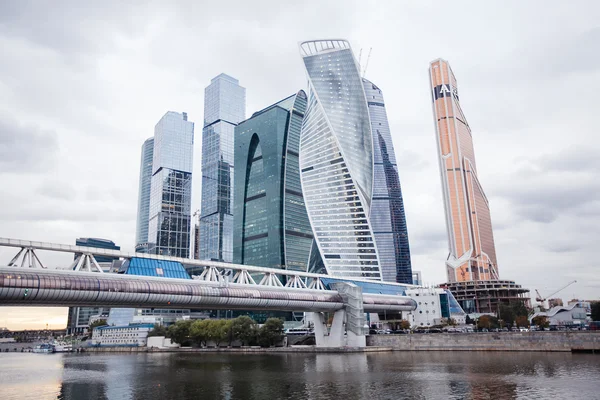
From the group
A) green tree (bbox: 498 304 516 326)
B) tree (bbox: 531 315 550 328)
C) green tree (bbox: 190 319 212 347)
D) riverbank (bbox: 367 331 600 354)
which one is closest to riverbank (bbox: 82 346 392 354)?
green tree (bbox: 190 319 212 347)

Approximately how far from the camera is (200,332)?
117125 mm

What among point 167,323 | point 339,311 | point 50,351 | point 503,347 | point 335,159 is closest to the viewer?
point 503,347

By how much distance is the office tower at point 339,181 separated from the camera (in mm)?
180750

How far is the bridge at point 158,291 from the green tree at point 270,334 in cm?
1417

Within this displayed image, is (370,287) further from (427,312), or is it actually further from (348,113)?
(348,113)

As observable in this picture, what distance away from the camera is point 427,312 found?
449 ft

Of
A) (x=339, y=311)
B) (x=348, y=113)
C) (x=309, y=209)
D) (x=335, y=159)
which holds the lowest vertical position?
(x=339, y=311)

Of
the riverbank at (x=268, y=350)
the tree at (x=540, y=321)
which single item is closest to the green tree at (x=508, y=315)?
the tree at (x=540, y=321)

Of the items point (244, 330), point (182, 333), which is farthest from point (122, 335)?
point (244, 330)

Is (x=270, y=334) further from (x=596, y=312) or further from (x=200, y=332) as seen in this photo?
(x=596, y=312)

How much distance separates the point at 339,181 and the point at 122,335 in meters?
102

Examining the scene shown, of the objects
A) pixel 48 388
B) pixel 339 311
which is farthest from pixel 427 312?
pixel 48 388

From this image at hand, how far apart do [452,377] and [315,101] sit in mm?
158645

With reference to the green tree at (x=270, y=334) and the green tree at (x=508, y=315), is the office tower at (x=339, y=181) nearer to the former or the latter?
the green tree at (x=508, y=315)
